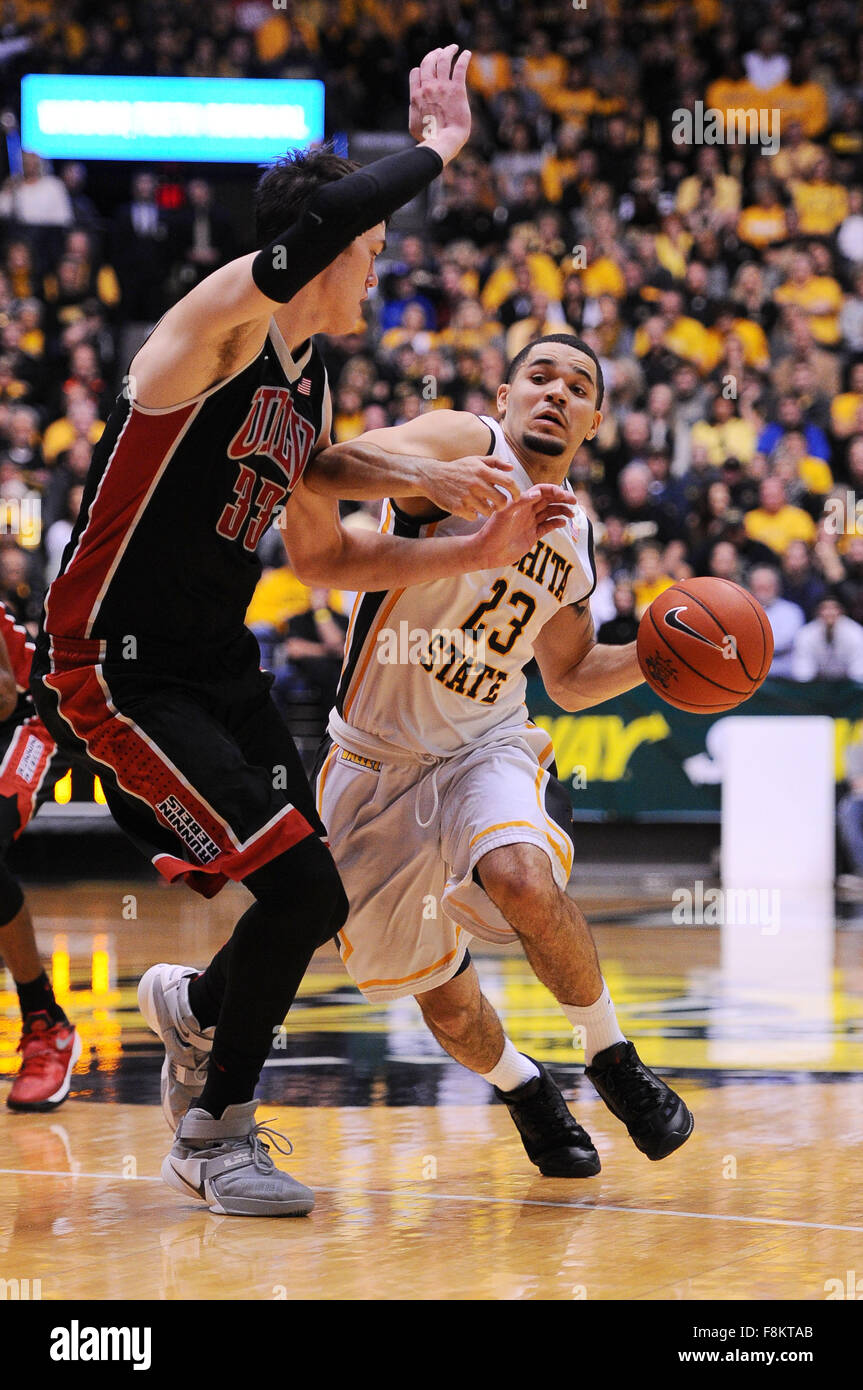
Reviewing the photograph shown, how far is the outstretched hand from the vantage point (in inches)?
157

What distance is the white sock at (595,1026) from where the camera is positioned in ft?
13.5

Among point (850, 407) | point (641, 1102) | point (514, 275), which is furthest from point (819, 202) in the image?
point (641, 1102)

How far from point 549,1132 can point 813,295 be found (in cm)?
1101

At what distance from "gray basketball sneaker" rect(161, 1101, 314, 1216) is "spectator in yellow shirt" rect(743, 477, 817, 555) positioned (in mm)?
9040

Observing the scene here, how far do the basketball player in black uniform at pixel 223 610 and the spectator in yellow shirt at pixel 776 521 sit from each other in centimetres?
857

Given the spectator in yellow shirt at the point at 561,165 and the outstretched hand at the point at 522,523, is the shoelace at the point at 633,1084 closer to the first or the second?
the outstretched hand at the point at 522,523

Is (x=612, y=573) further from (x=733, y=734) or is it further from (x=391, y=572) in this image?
(x=391, y=572)

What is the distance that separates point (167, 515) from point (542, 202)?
1192 centimetres

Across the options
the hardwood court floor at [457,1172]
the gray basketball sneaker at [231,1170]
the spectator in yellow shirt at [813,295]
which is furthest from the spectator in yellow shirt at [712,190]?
the gray basketball sneaker at [231,1170]

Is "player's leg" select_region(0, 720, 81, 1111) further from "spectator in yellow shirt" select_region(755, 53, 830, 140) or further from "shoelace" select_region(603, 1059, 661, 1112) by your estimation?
"spectator in yellow shirt" select_region(755, 53, 830, 140)

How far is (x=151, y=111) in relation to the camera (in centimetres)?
Result: 1518

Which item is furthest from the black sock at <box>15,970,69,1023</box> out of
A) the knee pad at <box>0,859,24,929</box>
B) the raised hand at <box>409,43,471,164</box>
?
the raised hand at <box>409,43,471,164</box>
